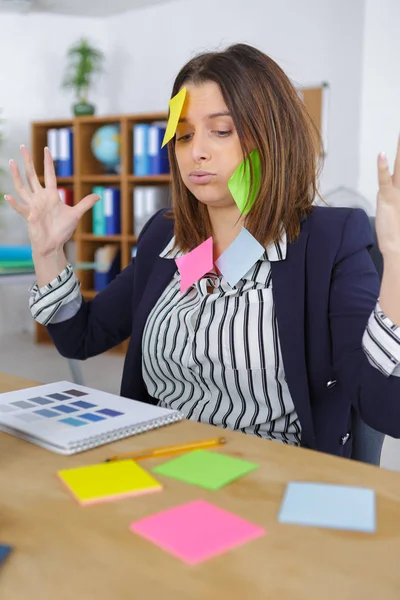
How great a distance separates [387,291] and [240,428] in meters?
0.40

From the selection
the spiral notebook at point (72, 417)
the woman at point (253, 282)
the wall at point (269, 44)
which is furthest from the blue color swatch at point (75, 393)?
the wall at point (269, 44)

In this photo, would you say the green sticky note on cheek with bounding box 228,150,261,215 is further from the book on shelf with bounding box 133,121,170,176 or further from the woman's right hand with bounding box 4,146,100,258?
the book on shelf with bounding box 133,121,170,176

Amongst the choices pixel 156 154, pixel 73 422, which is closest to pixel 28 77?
pixel 156 154

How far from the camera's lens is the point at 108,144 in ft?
14.6

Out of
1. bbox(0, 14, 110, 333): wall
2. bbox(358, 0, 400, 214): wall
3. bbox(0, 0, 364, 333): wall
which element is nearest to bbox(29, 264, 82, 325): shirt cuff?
bbox(358, 0, 400, 214): wall

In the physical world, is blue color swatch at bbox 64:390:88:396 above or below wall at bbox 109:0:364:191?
below

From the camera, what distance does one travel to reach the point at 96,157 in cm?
468

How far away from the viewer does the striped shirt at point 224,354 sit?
3.65ft

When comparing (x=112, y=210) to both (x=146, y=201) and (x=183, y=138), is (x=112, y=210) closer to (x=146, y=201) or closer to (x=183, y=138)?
(x=146, y=201)

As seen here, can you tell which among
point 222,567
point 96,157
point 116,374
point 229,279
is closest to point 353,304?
point 229,279

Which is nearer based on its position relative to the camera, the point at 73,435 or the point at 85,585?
the point at 85,585

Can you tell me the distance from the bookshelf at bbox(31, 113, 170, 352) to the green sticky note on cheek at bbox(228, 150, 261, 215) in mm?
3092

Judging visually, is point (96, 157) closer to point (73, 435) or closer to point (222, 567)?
point (73, 435)

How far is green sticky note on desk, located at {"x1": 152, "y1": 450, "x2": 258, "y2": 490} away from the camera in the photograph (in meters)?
0.69
